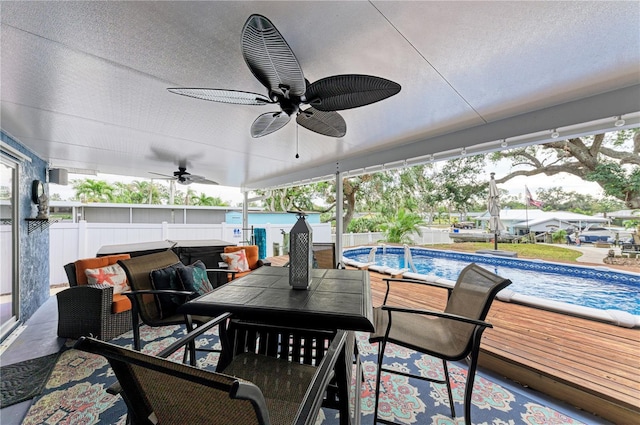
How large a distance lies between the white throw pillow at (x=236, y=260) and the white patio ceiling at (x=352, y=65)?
1.76 meters

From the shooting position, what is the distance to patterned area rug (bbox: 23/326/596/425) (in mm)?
1695

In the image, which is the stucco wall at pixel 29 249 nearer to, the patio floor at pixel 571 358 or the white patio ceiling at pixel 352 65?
the white patio ceiling at pixel 352 65

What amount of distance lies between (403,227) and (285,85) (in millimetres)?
7117

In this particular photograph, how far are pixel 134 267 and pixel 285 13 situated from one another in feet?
7.33

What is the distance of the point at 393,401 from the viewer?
1.87m

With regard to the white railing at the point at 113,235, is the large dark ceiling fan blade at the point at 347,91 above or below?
above

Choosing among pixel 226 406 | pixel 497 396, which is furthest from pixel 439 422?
pixel 226 406

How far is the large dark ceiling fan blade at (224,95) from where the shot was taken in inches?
59.5

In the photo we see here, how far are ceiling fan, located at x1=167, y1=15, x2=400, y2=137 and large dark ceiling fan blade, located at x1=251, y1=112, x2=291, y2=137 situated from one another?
0.02 m

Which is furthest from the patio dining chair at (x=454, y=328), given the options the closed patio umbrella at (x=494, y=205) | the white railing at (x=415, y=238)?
the white railing at (x=415, y=238)

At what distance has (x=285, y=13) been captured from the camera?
4.51 ft

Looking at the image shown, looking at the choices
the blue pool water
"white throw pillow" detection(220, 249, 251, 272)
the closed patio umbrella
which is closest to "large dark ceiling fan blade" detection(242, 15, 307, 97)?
"white throw pillow" detection(220, 249, 251, 272)

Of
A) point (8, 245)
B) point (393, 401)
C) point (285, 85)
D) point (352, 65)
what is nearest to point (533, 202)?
point (393, 401)

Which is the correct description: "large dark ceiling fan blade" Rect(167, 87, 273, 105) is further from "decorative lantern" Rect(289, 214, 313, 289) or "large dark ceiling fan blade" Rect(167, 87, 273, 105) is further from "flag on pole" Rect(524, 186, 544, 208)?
"flag on pole" Rect(524, 186, 544, 208)
